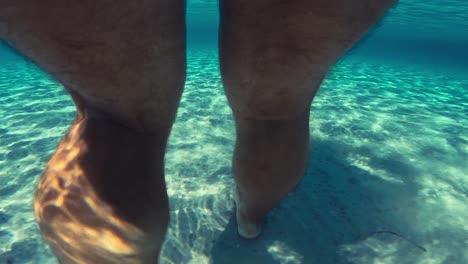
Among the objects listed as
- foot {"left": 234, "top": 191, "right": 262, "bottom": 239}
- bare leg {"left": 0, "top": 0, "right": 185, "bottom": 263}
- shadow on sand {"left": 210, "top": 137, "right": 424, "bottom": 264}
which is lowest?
shadow on sand {"left": 210, "top": 137, "right": 424, "bottom": 264}

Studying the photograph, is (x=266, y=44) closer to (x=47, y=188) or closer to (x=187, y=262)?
(x=47, y=188)

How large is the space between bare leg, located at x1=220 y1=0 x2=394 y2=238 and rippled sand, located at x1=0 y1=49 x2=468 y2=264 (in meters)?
0.99

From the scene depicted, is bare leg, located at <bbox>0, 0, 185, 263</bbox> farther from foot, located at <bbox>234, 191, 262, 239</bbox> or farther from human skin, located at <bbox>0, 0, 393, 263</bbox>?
foot, located at <bbox>234, 191, 262, 239</bbox>

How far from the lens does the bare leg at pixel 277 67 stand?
1.34 meters

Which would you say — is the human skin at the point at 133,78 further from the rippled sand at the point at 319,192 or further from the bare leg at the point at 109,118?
the rippled sand at the point at 319,192

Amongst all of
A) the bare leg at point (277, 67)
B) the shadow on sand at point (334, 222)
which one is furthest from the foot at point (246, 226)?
the bare leg at point (277, 67)

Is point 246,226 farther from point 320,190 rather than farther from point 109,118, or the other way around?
point 109,118

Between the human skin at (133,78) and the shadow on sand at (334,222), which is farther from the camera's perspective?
the shadow on sand at (334,222)

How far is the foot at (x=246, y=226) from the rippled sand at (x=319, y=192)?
8 centimetres

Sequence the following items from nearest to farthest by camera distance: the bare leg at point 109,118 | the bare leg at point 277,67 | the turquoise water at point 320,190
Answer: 1. the bare leg at point 109,118
2. the bare leg at point 277,67
3. the turquoise water at point 320,190

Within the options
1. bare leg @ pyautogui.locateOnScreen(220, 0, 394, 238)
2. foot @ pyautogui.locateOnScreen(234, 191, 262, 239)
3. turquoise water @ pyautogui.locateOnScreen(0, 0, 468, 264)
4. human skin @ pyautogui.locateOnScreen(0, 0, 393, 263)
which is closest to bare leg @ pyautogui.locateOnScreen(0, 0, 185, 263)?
human skin @ pyautogui.locateOnScreen(0, 0, 393, 263)

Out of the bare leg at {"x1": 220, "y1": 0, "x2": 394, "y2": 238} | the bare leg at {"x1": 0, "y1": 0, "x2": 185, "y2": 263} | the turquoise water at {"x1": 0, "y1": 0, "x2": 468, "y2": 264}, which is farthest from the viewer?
the turquoise water at {"x1": 0, "y1": 0, "x2": 468, "y2": 264}

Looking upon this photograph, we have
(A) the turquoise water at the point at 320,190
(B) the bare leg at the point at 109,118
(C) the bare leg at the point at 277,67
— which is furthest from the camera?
(A) the turquoise water at the point at 320,190

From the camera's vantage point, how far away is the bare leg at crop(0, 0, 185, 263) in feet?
3.74
